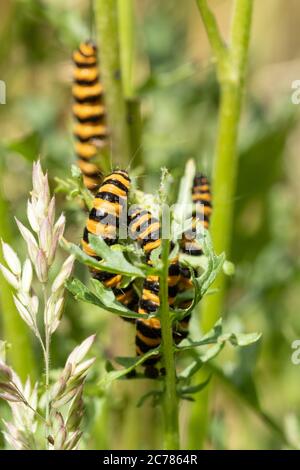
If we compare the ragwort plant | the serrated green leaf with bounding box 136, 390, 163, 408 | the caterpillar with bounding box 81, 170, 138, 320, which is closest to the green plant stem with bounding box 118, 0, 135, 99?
the ragwort plant

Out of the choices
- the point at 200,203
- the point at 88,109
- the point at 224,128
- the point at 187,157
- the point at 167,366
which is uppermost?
the point at 187,157

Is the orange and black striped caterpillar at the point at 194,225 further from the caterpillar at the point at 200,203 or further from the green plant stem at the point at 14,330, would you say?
the green plant stem at the point at 14,330

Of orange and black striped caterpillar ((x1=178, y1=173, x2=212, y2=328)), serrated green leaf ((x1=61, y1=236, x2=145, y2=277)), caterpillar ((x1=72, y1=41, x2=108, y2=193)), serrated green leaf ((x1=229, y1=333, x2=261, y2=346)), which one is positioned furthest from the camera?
caterpillar ((x1=72, y1=41, x2=108, y2=193))

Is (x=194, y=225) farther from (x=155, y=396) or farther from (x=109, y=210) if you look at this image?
(x=155, y=396)

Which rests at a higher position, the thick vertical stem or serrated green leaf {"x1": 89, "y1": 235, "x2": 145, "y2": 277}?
the thick vertical stem

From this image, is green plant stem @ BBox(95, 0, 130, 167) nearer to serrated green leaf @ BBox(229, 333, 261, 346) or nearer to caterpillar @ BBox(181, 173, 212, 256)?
caterpillar @ BBox(181, 173, 212, 256)

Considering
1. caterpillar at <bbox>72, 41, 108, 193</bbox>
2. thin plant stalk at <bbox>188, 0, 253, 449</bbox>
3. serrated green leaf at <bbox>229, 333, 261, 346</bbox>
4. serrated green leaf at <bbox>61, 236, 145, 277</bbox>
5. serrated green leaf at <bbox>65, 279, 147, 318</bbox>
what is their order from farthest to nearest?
caterpillar at <bbox>72, 41, 108, 193</bbox> → thin plant stalk at <bbox>188, 0, 253, 449</bbox> → serrated green leaf at <bbox>229, 333, 261, 346</bbox> → serrated green leaf at <bbox>65, 279, 147, 318</bbox> → serrated green leaf at <bbox>61, 236, 145, 277</bbox>

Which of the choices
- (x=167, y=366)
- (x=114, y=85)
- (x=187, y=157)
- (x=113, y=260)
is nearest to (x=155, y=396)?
(x=167, y=366)

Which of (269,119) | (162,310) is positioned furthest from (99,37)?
(269,119)
